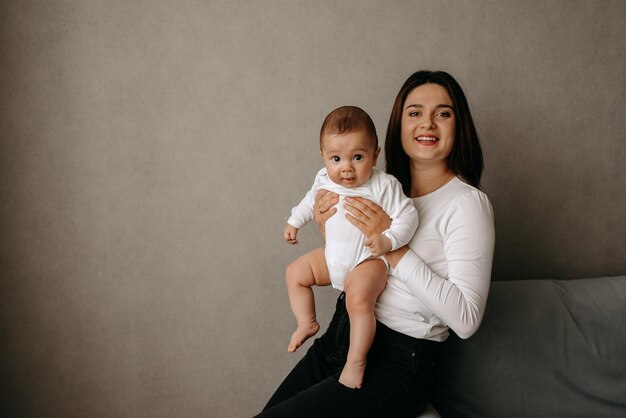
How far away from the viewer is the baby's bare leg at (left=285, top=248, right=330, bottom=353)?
143cm

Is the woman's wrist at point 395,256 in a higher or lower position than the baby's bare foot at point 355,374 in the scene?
higher

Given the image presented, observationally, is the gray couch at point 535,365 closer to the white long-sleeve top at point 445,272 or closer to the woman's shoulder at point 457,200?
the white long-sleeve top at point 445,272

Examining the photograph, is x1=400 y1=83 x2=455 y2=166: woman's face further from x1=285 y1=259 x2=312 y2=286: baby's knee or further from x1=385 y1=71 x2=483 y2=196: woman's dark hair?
x1=285 y1=259 x2=312 y2=286: baby's knee

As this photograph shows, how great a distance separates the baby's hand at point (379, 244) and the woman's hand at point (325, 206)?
0.18m

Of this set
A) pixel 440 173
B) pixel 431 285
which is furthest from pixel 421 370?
pixel 440 173

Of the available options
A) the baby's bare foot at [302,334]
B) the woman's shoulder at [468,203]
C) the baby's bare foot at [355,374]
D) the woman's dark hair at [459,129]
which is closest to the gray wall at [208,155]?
the woman's dark hair at [459,129]

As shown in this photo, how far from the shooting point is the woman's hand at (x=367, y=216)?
1.27m

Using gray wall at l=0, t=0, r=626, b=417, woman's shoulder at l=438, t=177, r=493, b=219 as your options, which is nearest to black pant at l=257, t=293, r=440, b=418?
woman's shoulder at l=438, t=177, r=493, b=219

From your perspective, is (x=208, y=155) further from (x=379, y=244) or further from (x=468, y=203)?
(x=468, y=203)

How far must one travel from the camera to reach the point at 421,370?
49.3 inches

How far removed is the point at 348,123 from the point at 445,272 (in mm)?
541

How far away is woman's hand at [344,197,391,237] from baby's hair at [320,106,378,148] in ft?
0.65

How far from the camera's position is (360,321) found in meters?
1.22

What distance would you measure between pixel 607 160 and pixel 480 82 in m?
0.73
